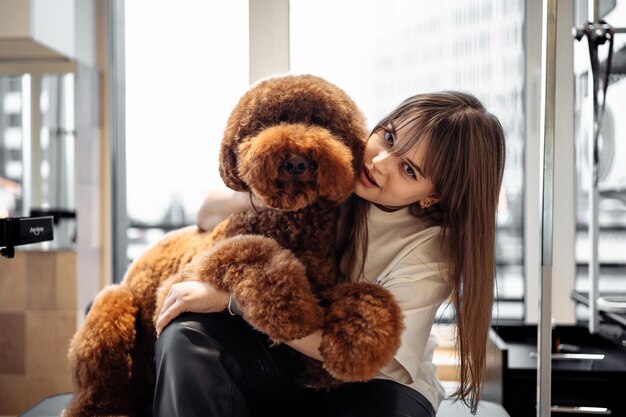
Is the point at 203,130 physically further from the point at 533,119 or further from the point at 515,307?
the point at 515,307

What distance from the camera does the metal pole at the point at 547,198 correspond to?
3.49 ft

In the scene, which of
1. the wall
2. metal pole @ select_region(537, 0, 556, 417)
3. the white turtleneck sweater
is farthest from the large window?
metal pole @ select_region(537, 0, 556, 417)

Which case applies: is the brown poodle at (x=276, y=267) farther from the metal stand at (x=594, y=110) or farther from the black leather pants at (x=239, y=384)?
the metal stand at (x=594, y=110)

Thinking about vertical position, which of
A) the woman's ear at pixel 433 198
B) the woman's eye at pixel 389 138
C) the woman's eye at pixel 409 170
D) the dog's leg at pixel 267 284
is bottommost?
the dog's leg at pixel 267 284

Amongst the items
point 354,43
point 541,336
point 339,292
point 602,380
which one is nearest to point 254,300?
point 339,292

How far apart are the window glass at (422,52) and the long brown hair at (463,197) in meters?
1.08

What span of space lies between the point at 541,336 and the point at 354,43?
1.52 m

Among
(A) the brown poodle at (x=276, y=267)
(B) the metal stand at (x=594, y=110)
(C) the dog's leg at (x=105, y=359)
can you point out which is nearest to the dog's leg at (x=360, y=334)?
(A) the brown poodle at (x=276, y=267)

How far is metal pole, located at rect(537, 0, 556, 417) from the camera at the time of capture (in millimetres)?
1063

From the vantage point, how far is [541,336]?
107 centimetres

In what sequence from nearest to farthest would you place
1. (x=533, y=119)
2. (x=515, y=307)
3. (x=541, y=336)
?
(x=541, y=336) < (x=533, y=119) < (x=515, y=307)

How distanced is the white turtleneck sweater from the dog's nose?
0.34 m

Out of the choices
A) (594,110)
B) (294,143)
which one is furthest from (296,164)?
(594,110)

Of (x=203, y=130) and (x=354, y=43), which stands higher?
(x=354, y=43)
